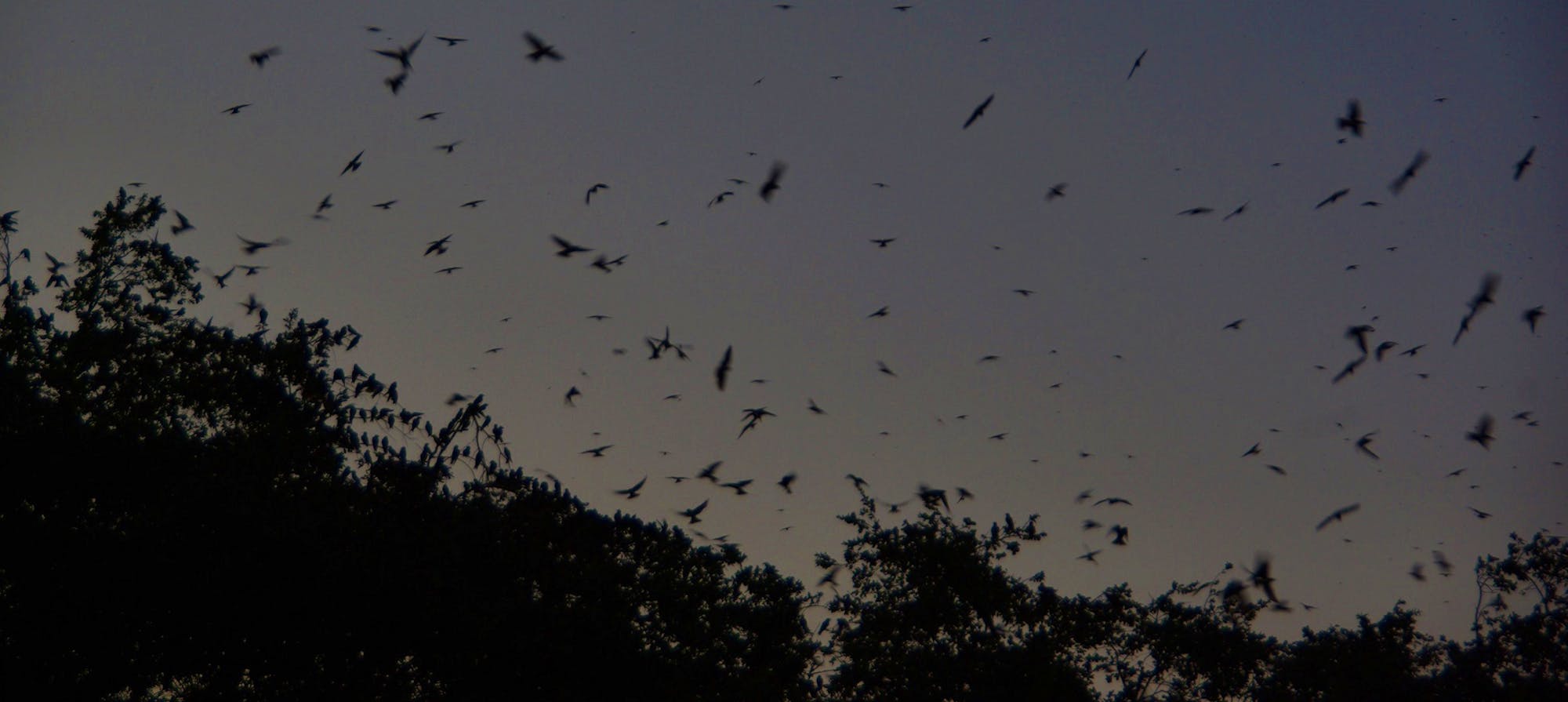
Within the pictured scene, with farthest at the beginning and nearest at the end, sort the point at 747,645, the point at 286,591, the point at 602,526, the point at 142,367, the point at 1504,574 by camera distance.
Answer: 1. the point at 1504,574
2. the point at 747,645
3. the point at 602,526
4. the point at 142,367
5. the point at 286,591

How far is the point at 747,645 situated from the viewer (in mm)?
33469

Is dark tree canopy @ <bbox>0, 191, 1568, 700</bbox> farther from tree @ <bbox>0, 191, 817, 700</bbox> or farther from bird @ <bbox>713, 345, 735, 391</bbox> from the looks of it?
bird @ <bbox>713, 345, 735, 391</bbox>

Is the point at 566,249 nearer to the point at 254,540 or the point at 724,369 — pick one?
the point at 724,369

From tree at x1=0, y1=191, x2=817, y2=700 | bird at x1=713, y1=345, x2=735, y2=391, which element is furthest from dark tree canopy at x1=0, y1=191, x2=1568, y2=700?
bird at x1=713, y1=345, x2=735, y2=391

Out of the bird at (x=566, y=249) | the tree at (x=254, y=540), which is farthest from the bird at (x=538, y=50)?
the tree at (x=254, y=540)

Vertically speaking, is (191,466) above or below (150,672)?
above

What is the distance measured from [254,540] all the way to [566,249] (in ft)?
30.7

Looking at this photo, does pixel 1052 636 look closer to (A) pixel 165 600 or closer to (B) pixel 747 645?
(B) pixel 747 645

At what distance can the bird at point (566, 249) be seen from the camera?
44.9 ft

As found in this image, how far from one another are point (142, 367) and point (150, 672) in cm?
728

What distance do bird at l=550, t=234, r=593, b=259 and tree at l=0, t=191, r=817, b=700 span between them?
8778 millimetres

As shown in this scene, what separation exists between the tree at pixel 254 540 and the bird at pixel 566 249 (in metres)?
8.78

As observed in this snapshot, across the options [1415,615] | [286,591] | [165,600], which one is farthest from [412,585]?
[1415,615]

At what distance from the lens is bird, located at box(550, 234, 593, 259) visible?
44.9 feet
